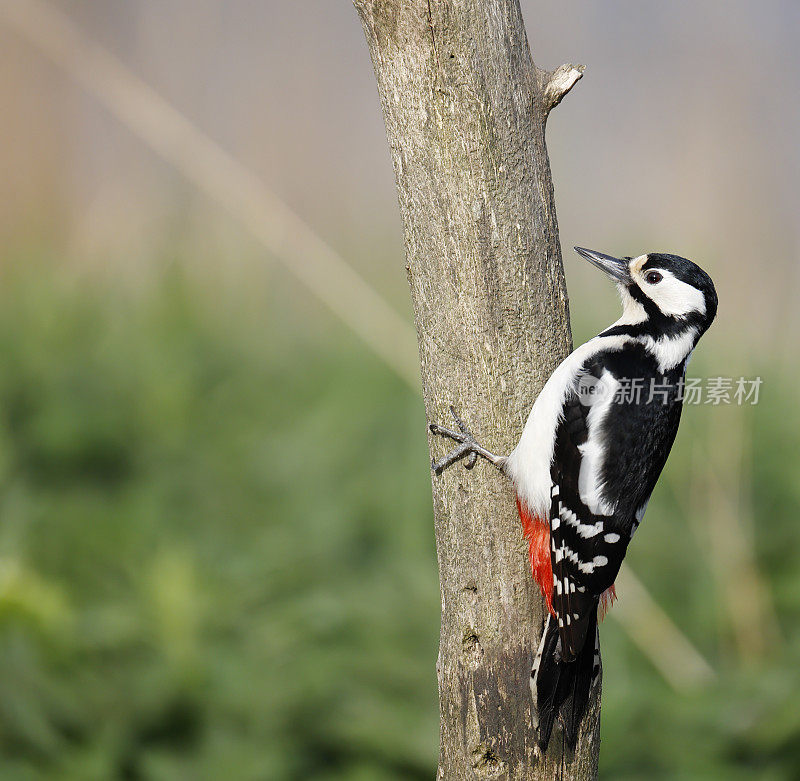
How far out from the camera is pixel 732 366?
4195 millimetres

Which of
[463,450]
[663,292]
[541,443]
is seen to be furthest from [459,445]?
[663,292]

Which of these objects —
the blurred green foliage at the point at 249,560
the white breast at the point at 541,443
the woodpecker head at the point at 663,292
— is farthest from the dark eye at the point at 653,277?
the blurred green foliage at the point at 249,560

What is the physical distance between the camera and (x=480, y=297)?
1774 mm

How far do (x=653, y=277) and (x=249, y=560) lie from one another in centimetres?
230

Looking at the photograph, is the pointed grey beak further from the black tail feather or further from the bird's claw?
the black tail feather

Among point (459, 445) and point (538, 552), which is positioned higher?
point (459, 445)

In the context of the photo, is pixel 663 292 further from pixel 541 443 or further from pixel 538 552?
pixel 538 552

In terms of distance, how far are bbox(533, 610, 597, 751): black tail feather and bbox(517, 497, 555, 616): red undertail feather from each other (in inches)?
2.5

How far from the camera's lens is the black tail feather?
5.96 feet

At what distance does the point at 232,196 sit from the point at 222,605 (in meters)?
1.59

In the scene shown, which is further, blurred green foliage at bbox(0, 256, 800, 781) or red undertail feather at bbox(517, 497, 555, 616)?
blurred green foliage at bbox(0, 256, 800, 781)

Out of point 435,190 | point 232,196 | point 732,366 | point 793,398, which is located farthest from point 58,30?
point 793,398

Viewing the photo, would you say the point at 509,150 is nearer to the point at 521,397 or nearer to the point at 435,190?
the point at 435,190

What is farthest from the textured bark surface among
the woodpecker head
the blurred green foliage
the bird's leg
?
the blurred green foliage
